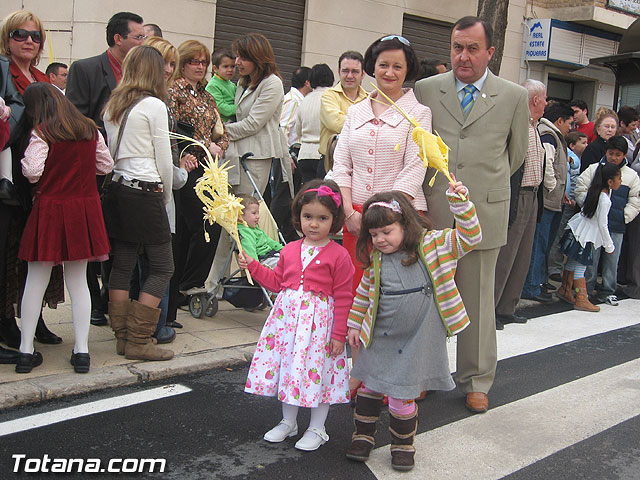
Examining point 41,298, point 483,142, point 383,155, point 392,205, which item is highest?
point 483,142

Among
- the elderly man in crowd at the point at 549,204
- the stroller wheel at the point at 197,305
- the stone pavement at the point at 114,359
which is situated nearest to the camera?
the stone pavement at the point at 114,359

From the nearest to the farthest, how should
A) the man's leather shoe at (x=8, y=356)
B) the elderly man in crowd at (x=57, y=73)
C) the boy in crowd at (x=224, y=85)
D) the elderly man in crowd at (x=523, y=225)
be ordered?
the man's leather shoe at (x=8, y=356) → the boy in crowd at (x=224, y=85) → the elderly man in crowd at (x=523, y=225) → the elderly man in crowd at (x=57, y=73)

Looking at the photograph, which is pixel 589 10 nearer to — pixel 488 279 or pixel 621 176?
pixel 621 176

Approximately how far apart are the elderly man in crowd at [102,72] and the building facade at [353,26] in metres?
1.31

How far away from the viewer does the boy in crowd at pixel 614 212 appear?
327 inches

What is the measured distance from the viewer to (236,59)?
661 cm

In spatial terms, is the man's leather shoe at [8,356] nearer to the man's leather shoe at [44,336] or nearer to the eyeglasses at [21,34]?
the man's leather shoe at [44,336]

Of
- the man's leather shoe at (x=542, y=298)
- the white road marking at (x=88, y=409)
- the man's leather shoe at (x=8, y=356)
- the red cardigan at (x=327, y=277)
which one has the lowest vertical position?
the white road marking at (x=88, y=409)

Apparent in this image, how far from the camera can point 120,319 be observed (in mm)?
5000

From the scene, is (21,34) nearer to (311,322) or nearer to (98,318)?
(98,318)

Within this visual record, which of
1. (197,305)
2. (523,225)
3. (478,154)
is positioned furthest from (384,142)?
(523,225)

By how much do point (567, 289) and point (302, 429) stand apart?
5.03m

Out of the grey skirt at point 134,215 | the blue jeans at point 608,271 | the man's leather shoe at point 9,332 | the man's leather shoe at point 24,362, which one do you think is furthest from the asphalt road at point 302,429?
the blue jeans at point 608,271

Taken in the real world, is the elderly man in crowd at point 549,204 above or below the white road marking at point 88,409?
above
